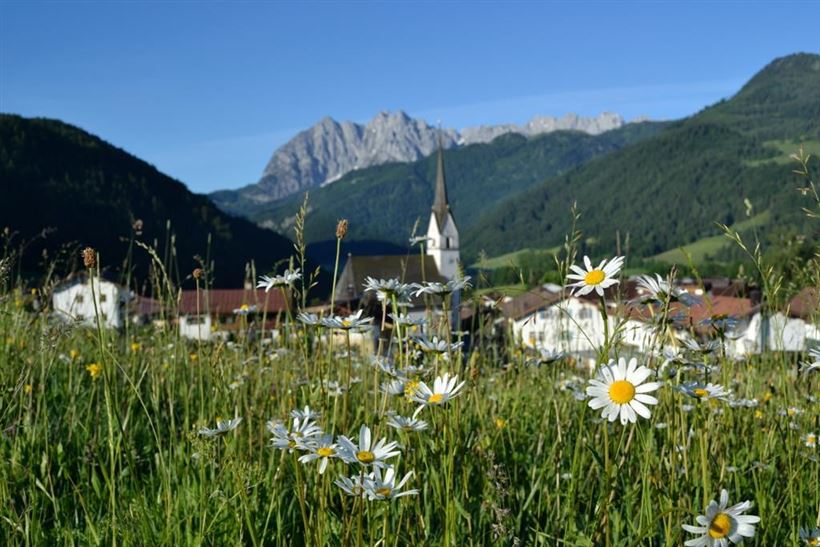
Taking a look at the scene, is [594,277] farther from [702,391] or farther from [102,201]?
[102,201]

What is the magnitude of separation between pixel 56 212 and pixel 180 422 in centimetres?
9982

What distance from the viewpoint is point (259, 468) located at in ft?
7.20

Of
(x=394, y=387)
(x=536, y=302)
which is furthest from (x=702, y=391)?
(x=536, y=302)

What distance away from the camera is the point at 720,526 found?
1.37m

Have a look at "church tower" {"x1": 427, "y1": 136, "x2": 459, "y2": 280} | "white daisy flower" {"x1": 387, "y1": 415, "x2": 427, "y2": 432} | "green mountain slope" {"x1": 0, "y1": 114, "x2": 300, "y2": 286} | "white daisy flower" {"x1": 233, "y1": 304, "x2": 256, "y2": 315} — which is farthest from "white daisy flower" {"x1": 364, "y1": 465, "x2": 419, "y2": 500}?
"green mountain slope" {"x1": 0, "y1": 114, "x2": 300, "y2": 286}

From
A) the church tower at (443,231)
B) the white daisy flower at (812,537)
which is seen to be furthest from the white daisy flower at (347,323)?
the church tower at (443,231)

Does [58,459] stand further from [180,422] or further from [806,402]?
[806,402]

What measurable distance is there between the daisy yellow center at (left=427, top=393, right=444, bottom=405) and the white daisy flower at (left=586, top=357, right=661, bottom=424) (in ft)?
1.18

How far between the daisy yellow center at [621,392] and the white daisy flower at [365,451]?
0.46 metres

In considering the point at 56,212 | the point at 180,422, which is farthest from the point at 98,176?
the point at 180,422

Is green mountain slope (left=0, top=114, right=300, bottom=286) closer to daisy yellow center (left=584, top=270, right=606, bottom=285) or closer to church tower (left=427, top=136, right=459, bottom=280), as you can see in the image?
church tower (left=427, top=136, right=459, bottom=280)

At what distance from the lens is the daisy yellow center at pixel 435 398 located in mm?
1610

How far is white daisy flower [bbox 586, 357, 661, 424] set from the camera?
1364 mm

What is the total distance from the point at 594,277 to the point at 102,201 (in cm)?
11073
